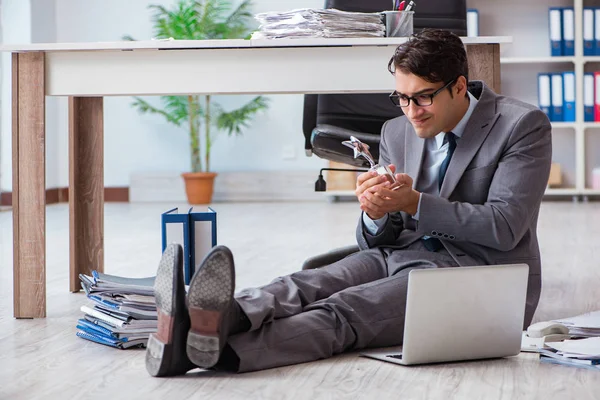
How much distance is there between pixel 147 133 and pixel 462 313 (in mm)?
4681

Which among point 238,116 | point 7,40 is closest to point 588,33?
point 238,116

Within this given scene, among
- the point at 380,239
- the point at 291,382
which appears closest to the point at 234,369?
the point at 291,382

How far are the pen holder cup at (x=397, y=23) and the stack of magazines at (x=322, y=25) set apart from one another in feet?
0.05

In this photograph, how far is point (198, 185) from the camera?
5.62 m

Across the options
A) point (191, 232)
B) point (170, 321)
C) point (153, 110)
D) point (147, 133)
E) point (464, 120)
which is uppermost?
point (153, 110)

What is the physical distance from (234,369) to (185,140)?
4.58 meters

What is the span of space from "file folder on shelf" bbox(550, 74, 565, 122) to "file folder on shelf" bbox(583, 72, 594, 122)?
14cm

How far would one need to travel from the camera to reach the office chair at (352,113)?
2642 millimetres

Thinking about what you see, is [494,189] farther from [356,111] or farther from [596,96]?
[596,96]

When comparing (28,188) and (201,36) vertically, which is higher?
(201,36)

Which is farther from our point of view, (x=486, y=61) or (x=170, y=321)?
(x=486, y=61)

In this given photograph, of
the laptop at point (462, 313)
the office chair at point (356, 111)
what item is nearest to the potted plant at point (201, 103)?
the office chair at point (356, 111)

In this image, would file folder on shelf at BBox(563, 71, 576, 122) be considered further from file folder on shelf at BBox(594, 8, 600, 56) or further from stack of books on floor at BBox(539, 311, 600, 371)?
stack of books on floor at BBox(539, 311, 600, 371)

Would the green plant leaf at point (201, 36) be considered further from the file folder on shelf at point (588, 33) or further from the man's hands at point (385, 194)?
the man's hands at point (385, 194)
